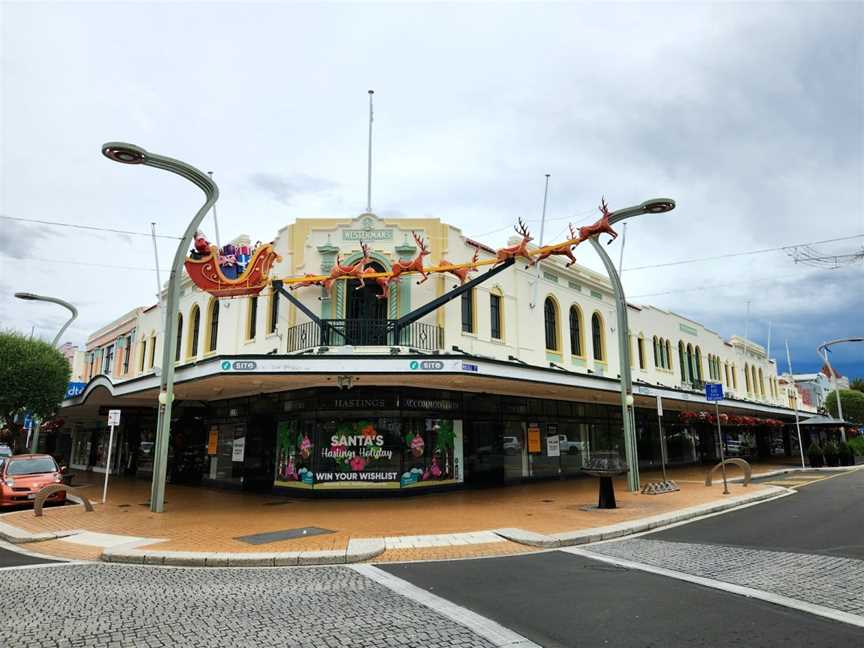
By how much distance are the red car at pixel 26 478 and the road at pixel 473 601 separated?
730 centimetres

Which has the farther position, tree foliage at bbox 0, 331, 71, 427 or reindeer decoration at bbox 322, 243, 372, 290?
tree foliage at bbox 0, 331, 71, 427

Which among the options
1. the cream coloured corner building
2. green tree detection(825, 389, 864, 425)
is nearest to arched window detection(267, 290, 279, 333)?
the cream coloured corner building

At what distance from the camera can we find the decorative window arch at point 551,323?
21.4 metres

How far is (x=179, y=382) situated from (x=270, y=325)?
143 inches

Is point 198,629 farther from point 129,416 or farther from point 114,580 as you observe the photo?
point 129,416

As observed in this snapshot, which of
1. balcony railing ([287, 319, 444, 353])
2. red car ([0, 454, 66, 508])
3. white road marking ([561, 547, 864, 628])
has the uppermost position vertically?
balcony railing ([287, 319, 444, 353])

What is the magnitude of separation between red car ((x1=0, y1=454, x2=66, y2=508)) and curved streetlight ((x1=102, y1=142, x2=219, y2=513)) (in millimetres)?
2832

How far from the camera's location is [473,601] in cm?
626

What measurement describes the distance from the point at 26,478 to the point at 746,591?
58.7ft

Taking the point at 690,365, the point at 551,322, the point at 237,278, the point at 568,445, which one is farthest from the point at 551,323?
the point at 690,365

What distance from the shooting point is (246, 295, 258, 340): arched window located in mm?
19581

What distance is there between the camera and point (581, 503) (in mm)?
14727

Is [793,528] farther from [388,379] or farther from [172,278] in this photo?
[172,278]

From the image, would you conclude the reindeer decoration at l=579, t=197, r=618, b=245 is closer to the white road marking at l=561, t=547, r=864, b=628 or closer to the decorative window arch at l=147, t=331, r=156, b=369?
the white road marking at l=561, t=547, r=864, b=628
